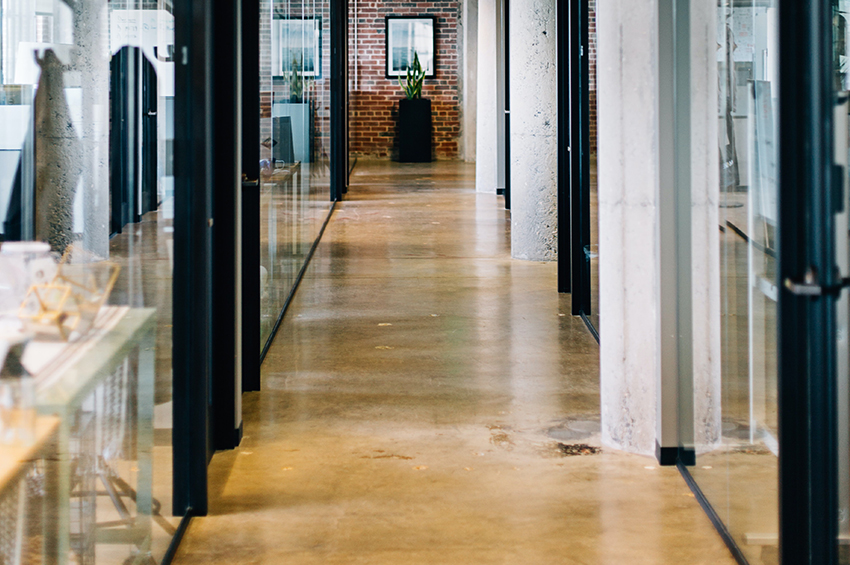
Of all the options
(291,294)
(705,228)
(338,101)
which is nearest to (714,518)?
(705,228)

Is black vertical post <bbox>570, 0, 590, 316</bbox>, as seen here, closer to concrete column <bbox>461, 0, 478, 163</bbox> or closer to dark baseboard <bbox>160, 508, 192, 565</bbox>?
dark baseboard <bbox>160, 508, 192, 565</bbox>

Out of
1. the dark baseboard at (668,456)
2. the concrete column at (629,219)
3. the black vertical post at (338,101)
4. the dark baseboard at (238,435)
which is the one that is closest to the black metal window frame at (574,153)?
the concrete column at (629,219)

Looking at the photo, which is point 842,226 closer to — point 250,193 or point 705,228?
point 705,228

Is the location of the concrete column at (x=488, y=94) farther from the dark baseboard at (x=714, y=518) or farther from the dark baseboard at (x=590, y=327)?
the dark baseboard at (x=714, y=518)

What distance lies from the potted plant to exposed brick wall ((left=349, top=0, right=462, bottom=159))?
388mm

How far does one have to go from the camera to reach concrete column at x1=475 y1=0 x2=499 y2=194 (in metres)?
11.3

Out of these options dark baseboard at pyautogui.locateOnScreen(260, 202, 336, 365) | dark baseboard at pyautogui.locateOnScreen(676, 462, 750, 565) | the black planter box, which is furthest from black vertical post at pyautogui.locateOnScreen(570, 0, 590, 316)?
the black planter box

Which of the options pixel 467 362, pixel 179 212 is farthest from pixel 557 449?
pixel 179 212

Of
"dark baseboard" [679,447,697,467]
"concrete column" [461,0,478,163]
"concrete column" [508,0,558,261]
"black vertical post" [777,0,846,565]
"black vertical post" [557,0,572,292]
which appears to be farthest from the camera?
"concrete column" [461,0,478,163]

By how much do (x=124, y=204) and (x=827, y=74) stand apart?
4.46 ft

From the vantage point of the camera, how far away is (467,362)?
4410 mm

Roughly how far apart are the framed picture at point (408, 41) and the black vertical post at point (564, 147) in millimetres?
11497

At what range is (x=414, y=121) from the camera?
54.3ft

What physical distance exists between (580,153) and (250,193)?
235 cm
